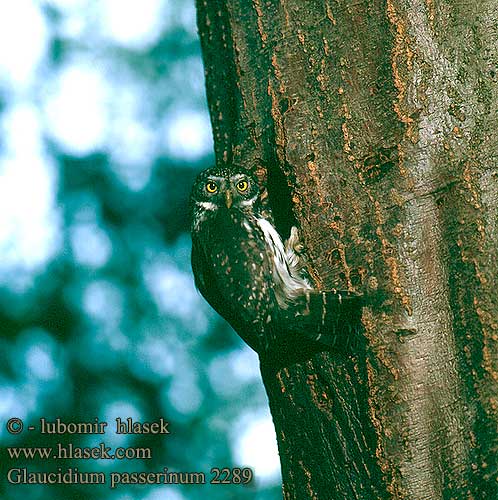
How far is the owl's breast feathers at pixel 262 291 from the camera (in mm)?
2275

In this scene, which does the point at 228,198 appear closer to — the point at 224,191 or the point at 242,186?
the point at 224,191

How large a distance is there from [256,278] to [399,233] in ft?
2.77

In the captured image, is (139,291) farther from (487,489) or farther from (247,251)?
(487,489)

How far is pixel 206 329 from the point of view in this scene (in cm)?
884

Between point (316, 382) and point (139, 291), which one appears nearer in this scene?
point (316, 382)

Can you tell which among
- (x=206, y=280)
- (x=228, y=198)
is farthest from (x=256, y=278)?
(x=228, y=198)

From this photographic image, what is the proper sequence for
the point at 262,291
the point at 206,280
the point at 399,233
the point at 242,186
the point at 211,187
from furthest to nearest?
the point at 211,187, the point at 206,280, the point at 242,186, the point at 262,291, the point at 399,233

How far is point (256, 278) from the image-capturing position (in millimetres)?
2863

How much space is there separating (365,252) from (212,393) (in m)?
7.03

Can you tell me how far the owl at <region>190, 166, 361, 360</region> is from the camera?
230 centimetres

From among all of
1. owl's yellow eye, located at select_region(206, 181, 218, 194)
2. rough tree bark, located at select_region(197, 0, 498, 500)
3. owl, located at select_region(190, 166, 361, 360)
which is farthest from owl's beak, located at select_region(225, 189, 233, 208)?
rough tree bark, located at select_region(197, 0, 498, 500)

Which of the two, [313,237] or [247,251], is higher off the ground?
[247,251]

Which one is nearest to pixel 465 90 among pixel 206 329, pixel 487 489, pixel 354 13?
pixel 354 13

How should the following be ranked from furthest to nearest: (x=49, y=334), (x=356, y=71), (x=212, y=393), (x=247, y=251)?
(x=212, y=393)
(x=49, y=334)
(x=247, y=251)
(x=356, y=71)
